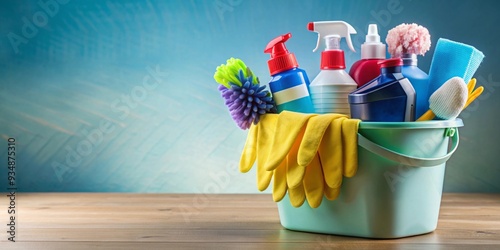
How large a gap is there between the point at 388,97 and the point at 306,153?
0.51 ft

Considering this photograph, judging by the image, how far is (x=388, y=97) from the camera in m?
1.00

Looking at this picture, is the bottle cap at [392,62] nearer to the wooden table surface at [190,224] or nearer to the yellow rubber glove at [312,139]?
the yellow rubber glove at [312,139]

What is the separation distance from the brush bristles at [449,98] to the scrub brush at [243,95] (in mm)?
272

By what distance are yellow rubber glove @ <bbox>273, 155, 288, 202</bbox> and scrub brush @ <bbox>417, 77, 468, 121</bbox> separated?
251 mm

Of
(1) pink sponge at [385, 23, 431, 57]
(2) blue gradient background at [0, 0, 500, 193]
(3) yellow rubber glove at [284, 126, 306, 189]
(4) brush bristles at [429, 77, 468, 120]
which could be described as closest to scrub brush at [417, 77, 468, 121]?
(4) brush bristles at [429, 77, 468, 120]

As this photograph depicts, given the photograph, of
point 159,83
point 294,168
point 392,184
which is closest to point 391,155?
point 392,184

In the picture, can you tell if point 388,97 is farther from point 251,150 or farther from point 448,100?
point 251,150

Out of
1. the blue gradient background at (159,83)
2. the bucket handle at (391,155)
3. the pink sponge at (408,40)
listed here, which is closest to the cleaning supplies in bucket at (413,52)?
the pink sponge at (408,40)

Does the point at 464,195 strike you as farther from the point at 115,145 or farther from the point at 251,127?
the point at 115,145

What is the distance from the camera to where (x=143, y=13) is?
1.65m

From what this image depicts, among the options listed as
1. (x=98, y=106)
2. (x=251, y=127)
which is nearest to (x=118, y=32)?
(x=98, y=106)

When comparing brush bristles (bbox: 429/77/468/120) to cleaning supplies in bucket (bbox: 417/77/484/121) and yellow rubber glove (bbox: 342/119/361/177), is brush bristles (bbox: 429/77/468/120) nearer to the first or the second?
cleaning supplies in bucket (bbox: 417/77/484/121)

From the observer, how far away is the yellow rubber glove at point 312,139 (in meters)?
0.99

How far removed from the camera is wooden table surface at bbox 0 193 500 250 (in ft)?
3.32
